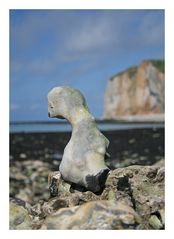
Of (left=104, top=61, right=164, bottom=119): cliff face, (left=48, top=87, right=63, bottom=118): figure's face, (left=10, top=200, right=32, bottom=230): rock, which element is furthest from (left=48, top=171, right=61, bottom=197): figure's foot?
(left=104, top=61, right=164, bottom=119): cliff face

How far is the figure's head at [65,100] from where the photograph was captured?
6.97 meters

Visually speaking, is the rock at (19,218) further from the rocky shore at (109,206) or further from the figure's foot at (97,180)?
the figure's foot at (97,180)

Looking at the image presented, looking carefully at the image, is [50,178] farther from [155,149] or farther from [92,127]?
[155,149]

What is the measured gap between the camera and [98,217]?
583cm

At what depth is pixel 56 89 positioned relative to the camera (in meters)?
7.03

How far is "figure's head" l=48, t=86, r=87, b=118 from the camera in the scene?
6969mm

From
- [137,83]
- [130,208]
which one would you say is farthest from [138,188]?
[137,83]

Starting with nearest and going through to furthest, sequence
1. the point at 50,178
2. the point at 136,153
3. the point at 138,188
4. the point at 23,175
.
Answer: the point at 138,188 → the point at 50,178 → the point at 23,175 → the point at 136,153

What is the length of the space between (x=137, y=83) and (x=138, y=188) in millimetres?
77612

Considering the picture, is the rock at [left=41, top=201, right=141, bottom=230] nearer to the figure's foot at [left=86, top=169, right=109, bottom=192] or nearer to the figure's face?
the figure's foot at [left=86, top=169, right=109, bottom=192]

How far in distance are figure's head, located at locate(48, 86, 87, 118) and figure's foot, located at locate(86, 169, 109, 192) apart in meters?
0.95

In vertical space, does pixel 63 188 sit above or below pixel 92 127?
below

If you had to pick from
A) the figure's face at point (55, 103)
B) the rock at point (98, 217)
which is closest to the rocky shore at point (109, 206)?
the rock at point (98, 217)

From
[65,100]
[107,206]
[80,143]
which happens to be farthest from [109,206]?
[65,100]
